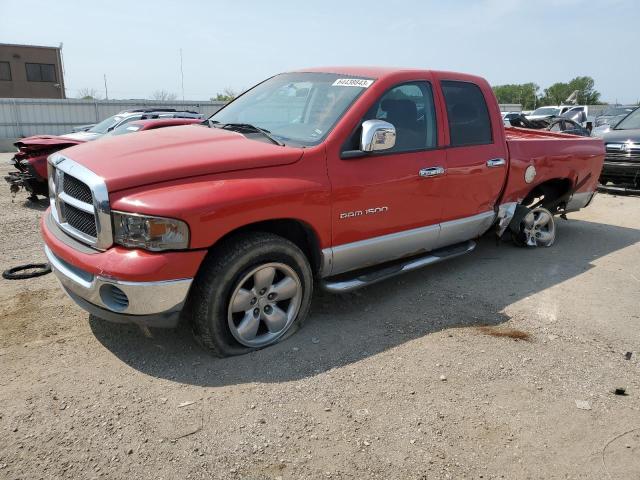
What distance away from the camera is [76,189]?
10.9ft

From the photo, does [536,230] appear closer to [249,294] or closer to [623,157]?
[249,294]

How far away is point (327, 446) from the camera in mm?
2699

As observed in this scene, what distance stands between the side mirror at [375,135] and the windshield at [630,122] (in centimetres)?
913

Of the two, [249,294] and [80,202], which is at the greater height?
[80,202]

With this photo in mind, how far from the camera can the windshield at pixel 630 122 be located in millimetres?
10680

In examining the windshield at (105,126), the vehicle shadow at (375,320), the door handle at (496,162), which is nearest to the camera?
the vehicle shadow at (375,320)

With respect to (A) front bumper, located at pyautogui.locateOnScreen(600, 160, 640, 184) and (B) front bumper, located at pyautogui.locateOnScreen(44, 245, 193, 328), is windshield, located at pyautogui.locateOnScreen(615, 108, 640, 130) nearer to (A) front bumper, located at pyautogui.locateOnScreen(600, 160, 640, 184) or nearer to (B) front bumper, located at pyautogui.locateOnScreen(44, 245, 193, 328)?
(A) front bumper, located at pyautogui.locateOnScreen(600, 160, 640, 184)

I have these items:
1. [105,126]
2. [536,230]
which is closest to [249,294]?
[536,230]

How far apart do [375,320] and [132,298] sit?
1962mm

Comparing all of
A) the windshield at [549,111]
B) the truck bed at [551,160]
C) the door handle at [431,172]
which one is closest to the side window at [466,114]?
the door handle at [431,172]

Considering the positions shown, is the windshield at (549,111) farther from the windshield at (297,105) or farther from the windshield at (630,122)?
the windshield at (297,105)

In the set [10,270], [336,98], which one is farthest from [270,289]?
[10,270]

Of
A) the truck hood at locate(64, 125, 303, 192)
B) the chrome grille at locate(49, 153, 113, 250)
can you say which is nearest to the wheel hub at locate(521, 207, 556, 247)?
the truck hood at locate(64, 125, 303, 192)

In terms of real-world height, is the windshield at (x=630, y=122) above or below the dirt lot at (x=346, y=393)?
above
